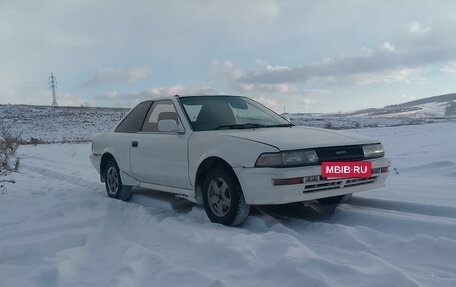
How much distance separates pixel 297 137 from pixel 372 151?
85 centimetres

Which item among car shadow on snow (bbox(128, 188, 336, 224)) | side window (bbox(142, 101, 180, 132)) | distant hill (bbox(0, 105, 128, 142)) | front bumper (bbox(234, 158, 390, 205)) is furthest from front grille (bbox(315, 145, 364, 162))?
distant hill (bbox(0, 105, 128, 142))

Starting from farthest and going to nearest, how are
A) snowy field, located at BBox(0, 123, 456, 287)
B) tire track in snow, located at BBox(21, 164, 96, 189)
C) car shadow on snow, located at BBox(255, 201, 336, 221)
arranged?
tire track in snow, located at BBox(21, 164, 96, 189) < car shadow on snow, located at BBox(255, 201, 336, 221) < snowy field, located at BBox(0, 123, 456, 287)

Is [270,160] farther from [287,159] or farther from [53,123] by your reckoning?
[53,123]

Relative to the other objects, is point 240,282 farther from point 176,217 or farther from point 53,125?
point 53,125

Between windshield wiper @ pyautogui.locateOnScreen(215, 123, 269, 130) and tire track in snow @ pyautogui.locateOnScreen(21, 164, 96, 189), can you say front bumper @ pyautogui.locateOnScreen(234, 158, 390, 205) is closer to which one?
windshield wiper @ pyautogui.locateOnScreen(215, 123, 269, 130)

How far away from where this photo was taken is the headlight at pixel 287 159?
433 centimetres

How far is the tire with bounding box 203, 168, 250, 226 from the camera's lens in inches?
182

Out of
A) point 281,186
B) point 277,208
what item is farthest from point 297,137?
point 277,208

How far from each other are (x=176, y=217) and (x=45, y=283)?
2.14 m

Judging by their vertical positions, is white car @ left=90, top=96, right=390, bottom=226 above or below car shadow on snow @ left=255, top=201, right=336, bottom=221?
above

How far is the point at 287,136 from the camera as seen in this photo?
4.77 metres

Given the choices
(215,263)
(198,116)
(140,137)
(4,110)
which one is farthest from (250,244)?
(4,110)

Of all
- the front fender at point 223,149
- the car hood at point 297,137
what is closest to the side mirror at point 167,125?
the front fender at point 223,149

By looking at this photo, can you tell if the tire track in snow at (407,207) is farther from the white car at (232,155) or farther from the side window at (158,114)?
the side window at (158,114)
